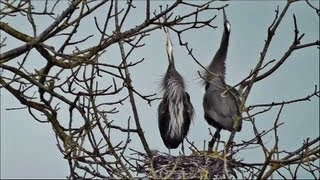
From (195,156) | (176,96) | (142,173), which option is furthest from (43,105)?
(176,96)

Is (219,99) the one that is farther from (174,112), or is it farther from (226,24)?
(226,24)

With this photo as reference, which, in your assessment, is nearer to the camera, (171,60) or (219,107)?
(219,107)

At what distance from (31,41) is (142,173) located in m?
1.47

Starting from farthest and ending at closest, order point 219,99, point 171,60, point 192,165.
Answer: point 171,60, point 219,99, point 192,165

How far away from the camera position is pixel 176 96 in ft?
19.9

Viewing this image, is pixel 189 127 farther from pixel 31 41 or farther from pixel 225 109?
pixel 31 41

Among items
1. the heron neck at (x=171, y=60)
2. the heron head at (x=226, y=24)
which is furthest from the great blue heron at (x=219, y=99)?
the heron neck at (x=171, y=60)

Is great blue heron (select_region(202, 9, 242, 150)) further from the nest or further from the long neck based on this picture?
the nest

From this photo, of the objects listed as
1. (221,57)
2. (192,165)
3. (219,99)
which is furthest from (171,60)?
(192,165)

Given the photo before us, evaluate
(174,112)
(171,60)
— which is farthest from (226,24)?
(174,112)

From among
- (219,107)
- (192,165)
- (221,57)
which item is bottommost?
(192,165)

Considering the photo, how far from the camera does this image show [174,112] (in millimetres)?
6051

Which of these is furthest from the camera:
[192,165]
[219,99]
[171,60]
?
[171,60]

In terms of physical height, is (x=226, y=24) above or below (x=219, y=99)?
above
